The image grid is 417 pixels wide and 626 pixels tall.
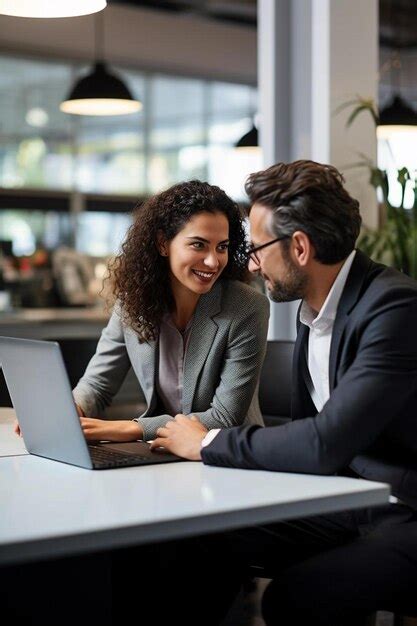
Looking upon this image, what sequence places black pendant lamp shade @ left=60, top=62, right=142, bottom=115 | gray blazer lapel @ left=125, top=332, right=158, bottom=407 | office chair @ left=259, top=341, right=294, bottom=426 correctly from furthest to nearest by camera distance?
black pendant lamp shade @ left=60, top=62, right=142, bottom=115 < office chair @ left=259, top=341, right=294, bottom=426 < gray blazer lapel @ left=125, top=332, right=158, bottom=407

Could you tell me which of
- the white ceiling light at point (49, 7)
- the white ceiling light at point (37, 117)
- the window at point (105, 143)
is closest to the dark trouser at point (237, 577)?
the white ceiling light at point (49, 7)

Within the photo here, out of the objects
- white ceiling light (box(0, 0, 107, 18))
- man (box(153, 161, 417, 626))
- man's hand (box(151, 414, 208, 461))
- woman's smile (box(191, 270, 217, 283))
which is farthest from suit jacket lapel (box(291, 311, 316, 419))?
white ceiling light (box(0, 0, 107, 18))

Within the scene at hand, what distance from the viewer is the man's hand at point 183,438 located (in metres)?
2.25

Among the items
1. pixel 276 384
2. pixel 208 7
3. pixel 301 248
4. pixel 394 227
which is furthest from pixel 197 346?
pixel 208 7

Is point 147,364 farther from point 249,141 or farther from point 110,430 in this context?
point 249,141

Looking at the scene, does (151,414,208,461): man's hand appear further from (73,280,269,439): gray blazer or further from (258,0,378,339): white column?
(258,0,378,339): white column

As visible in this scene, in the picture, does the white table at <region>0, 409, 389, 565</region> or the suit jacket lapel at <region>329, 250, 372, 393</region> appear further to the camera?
the suit jacket lapel at <region>329, 250, 372, 393</region>

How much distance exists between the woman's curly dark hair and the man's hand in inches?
26.0

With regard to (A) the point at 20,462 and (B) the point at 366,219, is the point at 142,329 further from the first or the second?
(B) the point at 366,219

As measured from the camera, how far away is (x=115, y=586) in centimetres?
225

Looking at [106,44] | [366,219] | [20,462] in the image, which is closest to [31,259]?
[106,44]

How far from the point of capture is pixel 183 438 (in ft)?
7.49

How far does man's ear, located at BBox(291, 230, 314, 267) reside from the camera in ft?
7.51

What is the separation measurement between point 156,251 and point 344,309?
938 millimetres
